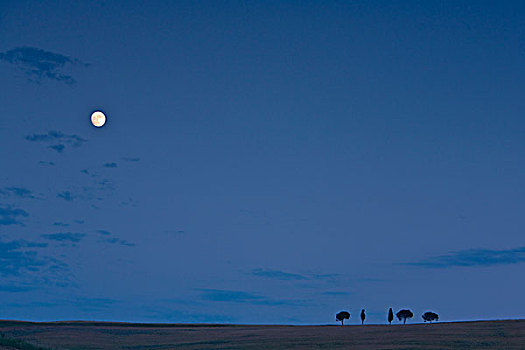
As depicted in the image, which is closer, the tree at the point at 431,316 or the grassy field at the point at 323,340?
the grassy field at the point at 323,340

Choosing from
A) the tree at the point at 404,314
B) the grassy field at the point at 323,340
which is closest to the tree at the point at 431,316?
the tree at the point at 404,314

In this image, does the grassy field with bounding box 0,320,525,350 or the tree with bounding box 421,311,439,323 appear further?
the tree with bounding box 421,311,439,323

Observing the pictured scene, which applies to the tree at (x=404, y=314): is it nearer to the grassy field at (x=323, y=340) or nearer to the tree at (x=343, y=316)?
the tree at (x=343, y=316)

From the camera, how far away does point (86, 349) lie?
53375mm

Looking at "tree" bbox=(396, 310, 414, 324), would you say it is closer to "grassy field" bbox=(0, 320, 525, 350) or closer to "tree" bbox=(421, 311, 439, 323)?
"tree" bbox=(421, 311, 439, 323)

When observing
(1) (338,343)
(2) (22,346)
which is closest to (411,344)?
(1) (338,343)

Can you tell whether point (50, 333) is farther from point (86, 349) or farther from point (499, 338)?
point (499, 338)

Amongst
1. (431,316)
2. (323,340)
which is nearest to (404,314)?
(431,316)

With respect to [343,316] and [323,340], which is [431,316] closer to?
[343,316]

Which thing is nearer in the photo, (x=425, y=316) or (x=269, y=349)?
(x=269, y=349)

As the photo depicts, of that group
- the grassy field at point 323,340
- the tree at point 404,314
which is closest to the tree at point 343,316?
the tree at point 404,314

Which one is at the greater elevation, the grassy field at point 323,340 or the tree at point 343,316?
the tree at point 343,316

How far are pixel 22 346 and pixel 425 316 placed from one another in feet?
208

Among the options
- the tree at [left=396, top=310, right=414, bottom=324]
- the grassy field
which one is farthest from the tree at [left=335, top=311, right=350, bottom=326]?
the grassy field
